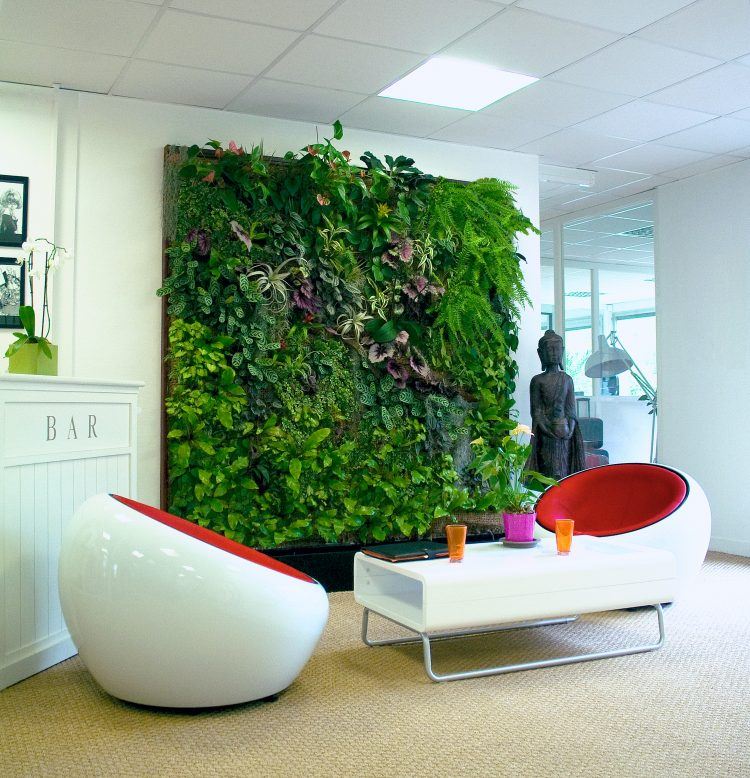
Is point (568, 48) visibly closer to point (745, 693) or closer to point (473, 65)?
point (473, 65)

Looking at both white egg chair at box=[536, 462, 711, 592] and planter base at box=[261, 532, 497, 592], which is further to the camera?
planter base at box=[261, 532, 497, 592]

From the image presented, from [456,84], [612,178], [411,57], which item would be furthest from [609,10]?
[612,178]

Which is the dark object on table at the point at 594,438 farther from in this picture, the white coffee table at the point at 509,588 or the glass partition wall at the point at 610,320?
the white coffee table at the point at 509,588

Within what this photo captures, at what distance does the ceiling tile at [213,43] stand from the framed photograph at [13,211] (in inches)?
41.0

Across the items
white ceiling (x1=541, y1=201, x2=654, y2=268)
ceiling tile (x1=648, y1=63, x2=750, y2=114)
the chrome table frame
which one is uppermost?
ceiling tile (x1=648, y1=63, x2=750, y2=114)

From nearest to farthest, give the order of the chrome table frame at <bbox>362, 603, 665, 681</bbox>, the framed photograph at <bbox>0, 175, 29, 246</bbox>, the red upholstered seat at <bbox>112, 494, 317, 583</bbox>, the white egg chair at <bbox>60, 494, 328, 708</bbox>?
the white egg chair at <bbox>60, 494, 328, 708</bbox> < the red upholstered seat at <bbox>112, 494, 317, 583</bbox> < the chrome table frame at <bbox>362, 603, 665, 681</bbox> < the framed photograph at <bbox>0, 175, 29, 246</bbox>

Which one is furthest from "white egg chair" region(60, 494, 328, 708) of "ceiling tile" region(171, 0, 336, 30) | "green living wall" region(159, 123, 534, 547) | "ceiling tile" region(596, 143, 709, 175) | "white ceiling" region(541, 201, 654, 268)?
"white ceiling" region(541, 201, 654, 268)

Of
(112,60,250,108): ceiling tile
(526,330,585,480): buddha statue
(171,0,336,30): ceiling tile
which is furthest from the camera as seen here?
(526,330,585,480): buddha statue

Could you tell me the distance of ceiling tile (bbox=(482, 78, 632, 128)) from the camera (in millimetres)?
5105

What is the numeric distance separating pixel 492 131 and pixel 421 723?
162 inches

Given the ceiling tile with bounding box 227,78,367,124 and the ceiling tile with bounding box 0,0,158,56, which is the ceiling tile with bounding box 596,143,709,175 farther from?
the ceiling tile with bounding box 0,0,158,56

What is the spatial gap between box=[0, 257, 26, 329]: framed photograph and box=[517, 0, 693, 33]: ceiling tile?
2.98 meters

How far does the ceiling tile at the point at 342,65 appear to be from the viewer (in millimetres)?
4488

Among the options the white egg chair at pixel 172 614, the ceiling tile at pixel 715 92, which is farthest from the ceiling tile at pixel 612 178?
the white egg chair at pixel 172 614
